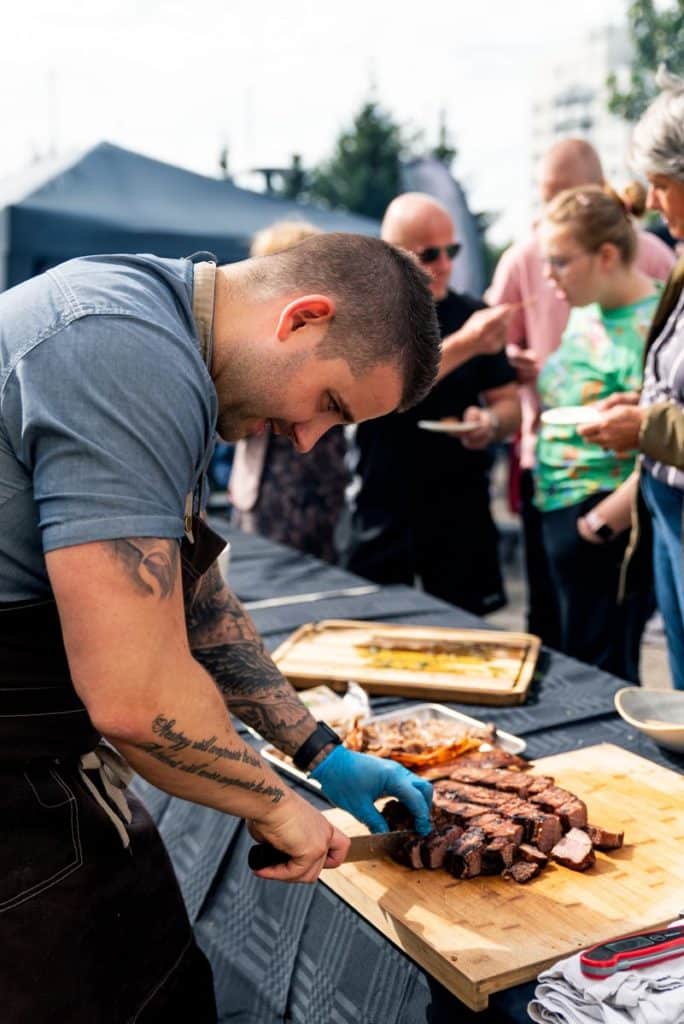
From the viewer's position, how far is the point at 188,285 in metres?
1.34

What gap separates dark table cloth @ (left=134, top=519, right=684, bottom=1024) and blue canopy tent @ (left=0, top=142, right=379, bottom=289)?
509cm

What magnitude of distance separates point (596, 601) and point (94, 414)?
273 centimetres

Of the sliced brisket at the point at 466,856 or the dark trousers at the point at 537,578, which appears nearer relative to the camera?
the sliced brisket at the point at 466,856

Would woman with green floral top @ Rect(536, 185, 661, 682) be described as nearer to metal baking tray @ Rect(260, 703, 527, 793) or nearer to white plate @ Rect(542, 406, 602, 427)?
white plate @ Rect(542, 406, 602, 427)

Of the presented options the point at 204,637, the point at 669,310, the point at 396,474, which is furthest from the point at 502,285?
the point at 204,637

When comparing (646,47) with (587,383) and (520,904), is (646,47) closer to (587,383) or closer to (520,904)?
(587,383)

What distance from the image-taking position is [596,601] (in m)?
3.55

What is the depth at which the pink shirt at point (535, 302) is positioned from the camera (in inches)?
169

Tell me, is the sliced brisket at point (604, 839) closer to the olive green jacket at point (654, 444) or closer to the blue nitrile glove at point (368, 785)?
the blue nitrile glove at point (368, 785)

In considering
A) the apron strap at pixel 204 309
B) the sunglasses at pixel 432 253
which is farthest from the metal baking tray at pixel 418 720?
the sunglasses at pixel 432 253

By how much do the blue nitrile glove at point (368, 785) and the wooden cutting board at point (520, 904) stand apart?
75 mm

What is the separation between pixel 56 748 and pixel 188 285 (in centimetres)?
68

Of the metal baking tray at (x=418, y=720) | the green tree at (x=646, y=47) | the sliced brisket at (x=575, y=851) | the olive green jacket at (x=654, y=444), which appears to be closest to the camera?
the sliced brisket at (x=575, y=851)

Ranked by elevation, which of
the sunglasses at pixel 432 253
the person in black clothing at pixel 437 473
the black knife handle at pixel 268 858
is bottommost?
the person in black clothing at pixel 437 473
